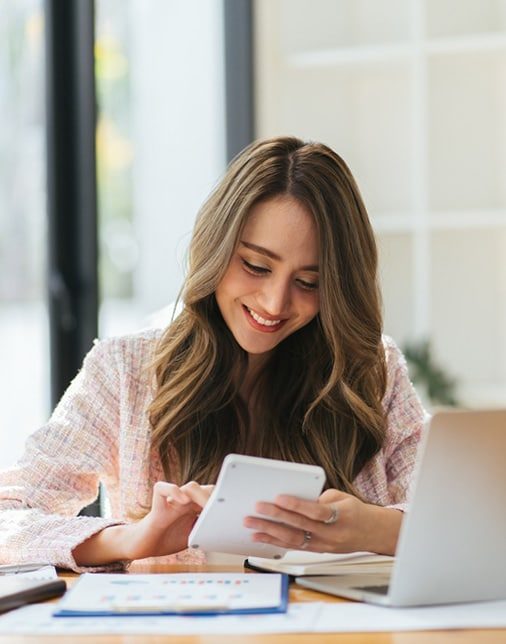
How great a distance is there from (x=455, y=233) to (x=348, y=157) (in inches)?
17.3

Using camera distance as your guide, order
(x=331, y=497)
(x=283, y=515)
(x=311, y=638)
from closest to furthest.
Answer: (x=311, y=638), (x=283, y=515), (x=331, y=497)

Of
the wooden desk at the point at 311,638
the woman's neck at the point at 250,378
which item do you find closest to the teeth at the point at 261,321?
the woman's neck at the point at 250,378

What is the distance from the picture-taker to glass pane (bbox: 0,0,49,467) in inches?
133

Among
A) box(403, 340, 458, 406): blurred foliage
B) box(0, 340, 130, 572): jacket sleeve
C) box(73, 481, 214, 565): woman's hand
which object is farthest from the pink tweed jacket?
box(403, 340, 458, 406): blurred foliage

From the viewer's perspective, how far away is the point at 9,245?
3396 millimetres

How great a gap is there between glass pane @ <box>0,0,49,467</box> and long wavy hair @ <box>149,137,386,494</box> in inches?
54.4

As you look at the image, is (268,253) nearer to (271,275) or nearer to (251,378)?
(271,275)

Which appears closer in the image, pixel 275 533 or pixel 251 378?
pixel 275 533

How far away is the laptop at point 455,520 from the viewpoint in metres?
1.36

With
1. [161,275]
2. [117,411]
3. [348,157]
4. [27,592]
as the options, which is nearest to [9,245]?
[161,275]

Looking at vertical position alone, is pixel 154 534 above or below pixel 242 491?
below

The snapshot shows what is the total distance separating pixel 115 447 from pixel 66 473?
0.14 metres

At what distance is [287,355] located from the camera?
7.39 feet

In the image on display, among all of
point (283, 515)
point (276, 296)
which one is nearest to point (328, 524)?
point (283, 515)
